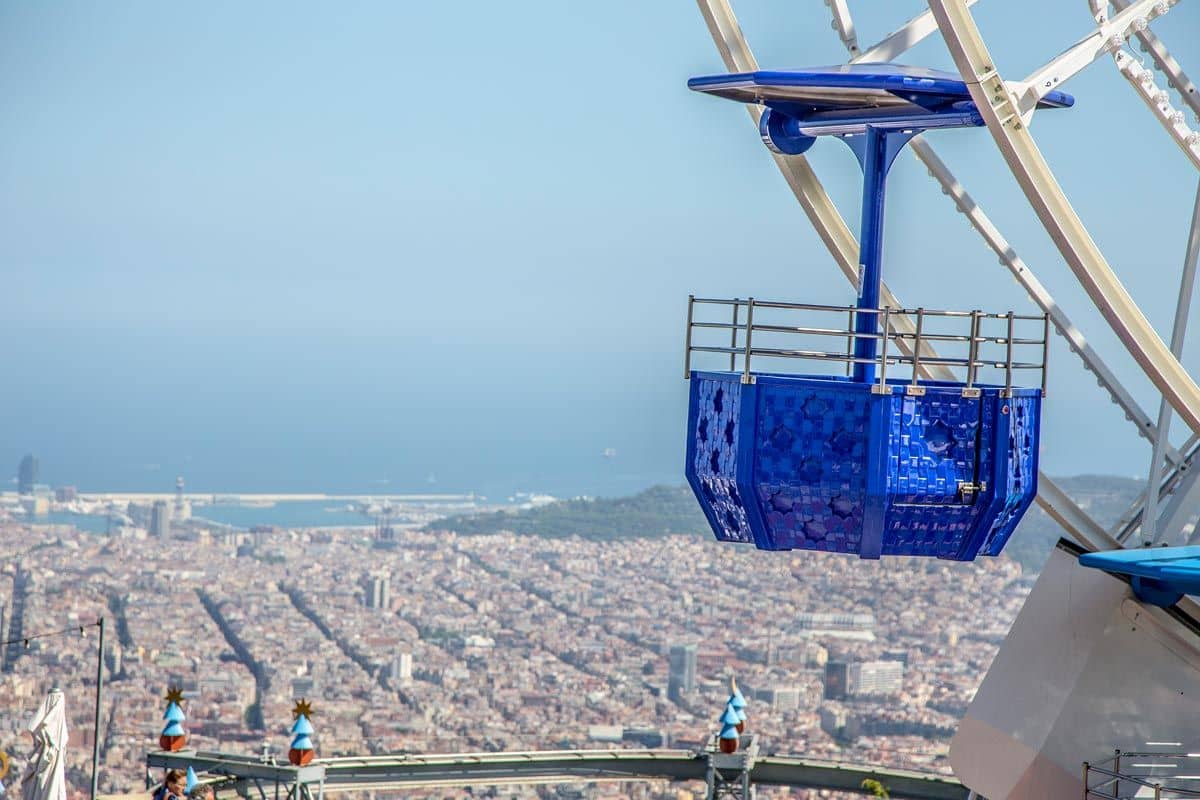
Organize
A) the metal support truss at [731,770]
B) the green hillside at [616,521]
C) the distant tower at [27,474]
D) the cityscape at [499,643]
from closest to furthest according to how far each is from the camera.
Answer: the metal support truss at [731,770] < the cityscape at [499,643] < the green hillside at [616,521] < the distant tower at [27,474]

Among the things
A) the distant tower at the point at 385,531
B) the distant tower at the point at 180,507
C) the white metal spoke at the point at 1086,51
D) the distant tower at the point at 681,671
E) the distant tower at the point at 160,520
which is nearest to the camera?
the white metal spoke at the point at 1086,51

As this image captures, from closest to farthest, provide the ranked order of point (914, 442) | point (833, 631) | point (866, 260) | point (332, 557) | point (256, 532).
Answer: point (914, 442) → point (866, 260) → point (833, 631) → point (332, 557) → point (256, 532)

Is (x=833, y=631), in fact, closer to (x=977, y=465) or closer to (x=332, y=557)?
(x=332, y=557)

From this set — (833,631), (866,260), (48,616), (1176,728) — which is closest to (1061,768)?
(1176,728)

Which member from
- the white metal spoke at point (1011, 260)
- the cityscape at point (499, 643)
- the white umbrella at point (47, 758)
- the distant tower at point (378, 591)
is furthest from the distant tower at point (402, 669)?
the white metal spoke at point (1011, 260)

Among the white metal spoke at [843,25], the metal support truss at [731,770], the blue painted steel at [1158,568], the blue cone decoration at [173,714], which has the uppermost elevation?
the white metal spoke at [843,25]

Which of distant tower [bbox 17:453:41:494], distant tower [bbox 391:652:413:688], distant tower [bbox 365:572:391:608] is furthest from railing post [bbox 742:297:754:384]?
distant tower [bbox 17:453:41:494]

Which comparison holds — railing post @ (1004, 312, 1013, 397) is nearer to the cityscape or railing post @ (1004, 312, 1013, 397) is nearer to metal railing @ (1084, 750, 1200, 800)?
metal railing @ (1084, 750, 1200, 800)

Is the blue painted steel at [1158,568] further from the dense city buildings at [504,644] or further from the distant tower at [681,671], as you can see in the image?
the distant tower at [681,671]
